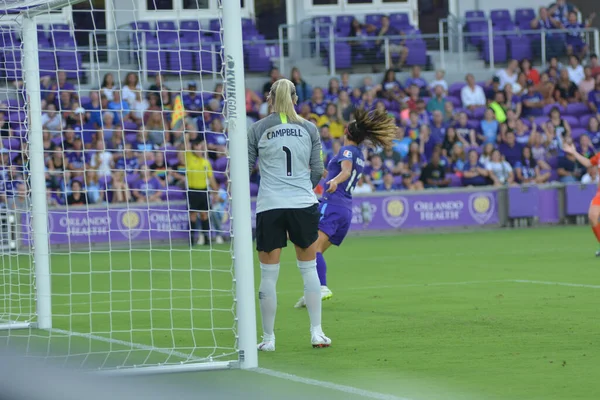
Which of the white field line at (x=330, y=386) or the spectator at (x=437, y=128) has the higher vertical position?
the spectator at (x=437, y=128)

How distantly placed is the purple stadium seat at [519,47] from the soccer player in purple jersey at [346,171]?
21370 millimetres

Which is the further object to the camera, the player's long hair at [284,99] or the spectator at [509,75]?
the spectator at [509,75]

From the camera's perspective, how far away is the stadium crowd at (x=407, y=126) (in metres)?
23.5

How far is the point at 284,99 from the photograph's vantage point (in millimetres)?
7805

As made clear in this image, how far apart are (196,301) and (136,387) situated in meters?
10.3

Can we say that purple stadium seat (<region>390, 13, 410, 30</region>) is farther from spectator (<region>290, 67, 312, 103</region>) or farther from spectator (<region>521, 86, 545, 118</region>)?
spectator (<region>290, 67, 312, 103</region>)

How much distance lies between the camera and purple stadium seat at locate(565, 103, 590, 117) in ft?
96.7

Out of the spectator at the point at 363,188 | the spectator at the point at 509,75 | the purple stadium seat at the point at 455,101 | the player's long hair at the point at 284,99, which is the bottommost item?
the spectator at the point at 363,188

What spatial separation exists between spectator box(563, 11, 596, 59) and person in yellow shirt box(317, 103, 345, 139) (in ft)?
28.3

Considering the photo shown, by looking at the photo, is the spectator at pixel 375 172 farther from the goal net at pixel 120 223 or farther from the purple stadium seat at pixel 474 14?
the purple stadium seat at pixel 474 14

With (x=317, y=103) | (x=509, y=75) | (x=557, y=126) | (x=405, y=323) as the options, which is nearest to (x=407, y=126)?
(x=317, y=103)

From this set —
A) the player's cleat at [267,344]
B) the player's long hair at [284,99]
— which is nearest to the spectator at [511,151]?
the player's long hair at [284,99]

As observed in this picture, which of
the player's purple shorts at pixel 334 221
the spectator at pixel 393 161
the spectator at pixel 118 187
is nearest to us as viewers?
the player's purple shorts at pixel 334 221

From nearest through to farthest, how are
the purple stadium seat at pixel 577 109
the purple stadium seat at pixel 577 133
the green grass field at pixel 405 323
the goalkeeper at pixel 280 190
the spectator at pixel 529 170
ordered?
the green grass field at pixel 405 323 < the goalkeeper at pixel 280 190 < the spectator at pixel 529 170 < the purple stadium seat at pixel 577 133 < the purple stadium seat at pixel 577 109
